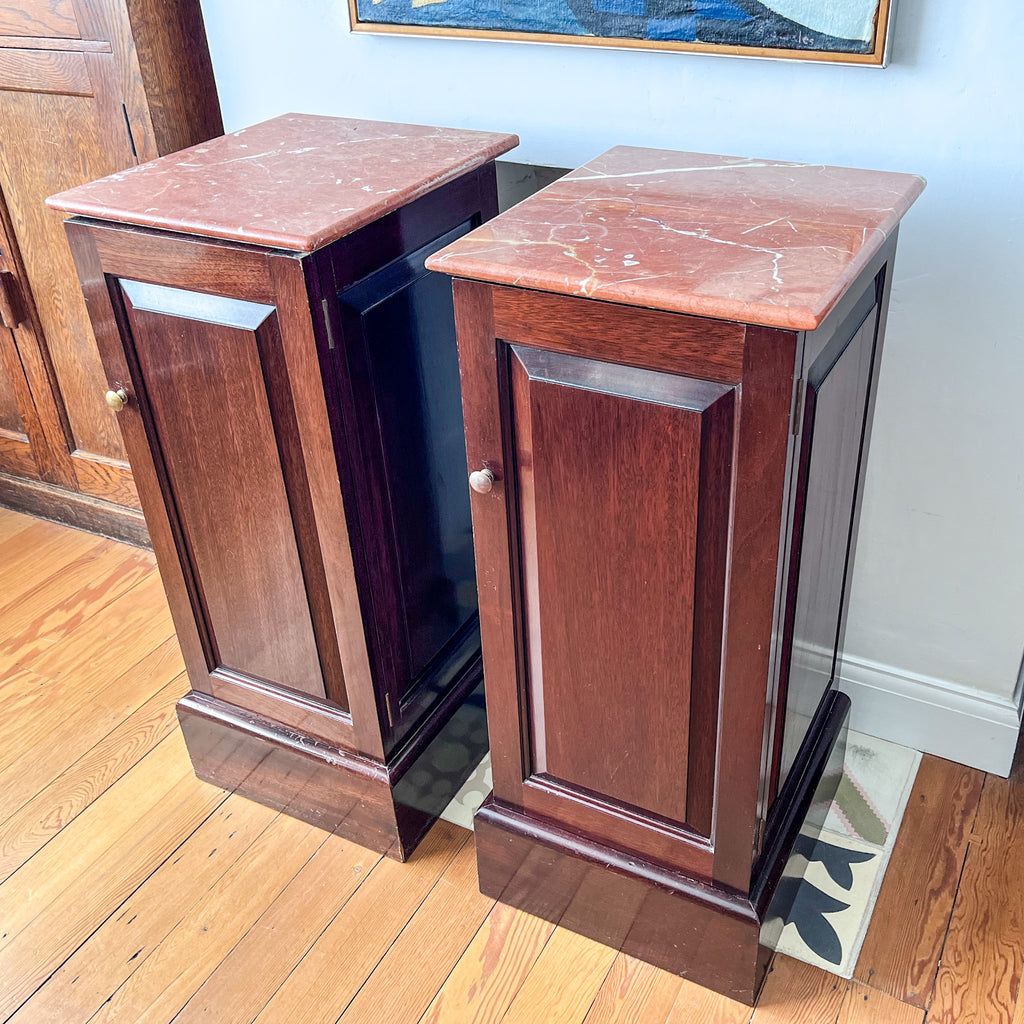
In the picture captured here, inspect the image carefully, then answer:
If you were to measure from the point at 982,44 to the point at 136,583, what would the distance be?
1.94m

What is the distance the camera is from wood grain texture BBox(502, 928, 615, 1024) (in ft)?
4.67

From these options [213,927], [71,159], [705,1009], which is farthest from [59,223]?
[705,1009]

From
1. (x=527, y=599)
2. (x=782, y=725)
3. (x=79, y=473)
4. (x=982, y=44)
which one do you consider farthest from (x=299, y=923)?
(x=982, y=44)

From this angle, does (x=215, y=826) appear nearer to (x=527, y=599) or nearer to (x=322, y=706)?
(x=322, y=706)

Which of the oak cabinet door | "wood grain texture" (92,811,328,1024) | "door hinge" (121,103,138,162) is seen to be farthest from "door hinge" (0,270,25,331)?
the oak cabinet door

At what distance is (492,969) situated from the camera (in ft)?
4.88

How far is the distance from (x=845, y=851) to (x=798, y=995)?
27cm

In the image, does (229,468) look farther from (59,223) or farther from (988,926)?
(988,926)

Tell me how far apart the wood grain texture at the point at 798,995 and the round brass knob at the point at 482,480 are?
32.5 inches

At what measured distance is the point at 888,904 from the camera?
1.55m

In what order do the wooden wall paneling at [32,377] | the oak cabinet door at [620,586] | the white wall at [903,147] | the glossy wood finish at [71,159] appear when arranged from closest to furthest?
the oak cabinet door at [620,586], the white wall at [903,147], the glossy wood finish at [71,159], the wooden wall paneling at [32,377]

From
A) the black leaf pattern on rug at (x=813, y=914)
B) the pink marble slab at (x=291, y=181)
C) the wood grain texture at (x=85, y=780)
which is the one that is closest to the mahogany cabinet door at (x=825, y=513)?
the black leaf pattern on rug at (x=813, y=914)

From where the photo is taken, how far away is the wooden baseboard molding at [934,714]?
170cm

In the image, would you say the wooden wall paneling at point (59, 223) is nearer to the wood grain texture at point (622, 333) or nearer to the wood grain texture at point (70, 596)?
the wood grain texture at point (70, 596)
